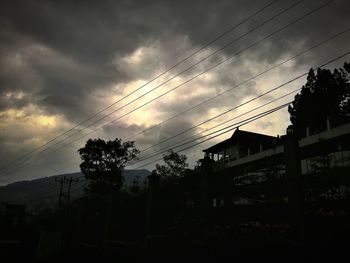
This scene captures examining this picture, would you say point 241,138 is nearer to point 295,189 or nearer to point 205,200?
point 205,200

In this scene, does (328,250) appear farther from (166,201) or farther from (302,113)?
(302,113)

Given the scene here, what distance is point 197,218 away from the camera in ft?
35.6

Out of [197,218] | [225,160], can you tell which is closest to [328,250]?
[197,218]

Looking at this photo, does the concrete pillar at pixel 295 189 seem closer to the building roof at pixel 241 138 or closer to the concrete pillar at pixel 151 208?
the concrete pillar at pixel 151 208

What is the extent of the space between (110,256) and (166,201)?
3.58 m

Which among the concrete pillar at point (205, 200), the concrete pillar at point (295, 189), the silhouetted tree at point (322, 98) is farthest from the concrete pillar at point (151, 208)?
the silhouetted tree at point (322, 98)

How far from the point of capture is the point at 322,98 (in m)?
32.0

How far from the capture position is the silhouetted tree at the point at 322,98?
3064cm

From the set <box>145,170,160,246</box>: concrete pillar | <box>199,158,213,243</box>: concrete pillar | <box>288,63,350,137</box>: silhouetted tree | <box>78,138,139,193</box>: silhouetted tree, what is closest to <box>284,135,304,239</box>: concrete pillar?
<box>199,158,213,243</box>: concrete pillar

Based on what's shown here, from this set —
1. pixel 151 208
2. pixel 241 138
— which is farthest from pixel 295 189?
pixel 241 138

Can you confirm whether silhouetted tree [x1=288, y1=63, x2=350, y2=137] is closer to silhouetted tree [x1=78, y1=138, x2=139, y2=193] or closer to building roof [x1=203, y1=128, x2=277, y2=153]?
building roof [x1=203, y1=128, x2=277, y2=153]

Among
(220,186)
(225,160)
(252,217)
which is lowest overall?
(252,217)

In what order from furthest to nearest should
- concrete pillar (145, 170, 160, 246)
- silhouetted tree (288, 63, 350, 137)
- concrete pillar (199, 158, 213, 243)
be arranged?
silhouetted tree (288, 63, 350, 137) < concrete pillar (145, 170, 160, 246) < concrete pillar (199, 158, 213, 243)

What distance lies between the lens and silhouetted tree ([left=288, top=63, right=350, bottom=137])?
3064 cm
